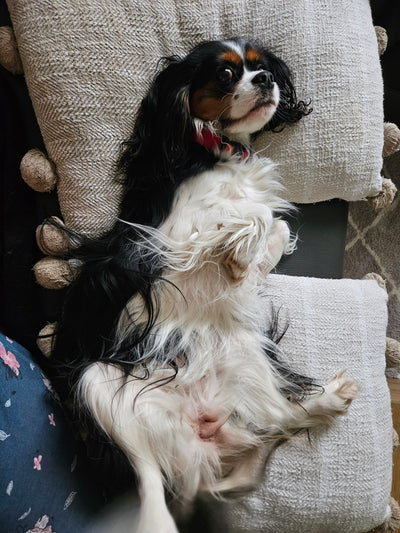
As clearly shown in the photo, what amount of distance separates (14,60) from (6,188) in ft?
1.25

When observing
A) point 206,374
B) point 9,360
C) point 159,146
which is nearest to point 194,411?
point 206,374

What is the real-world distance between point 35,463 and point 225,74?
3.73ft

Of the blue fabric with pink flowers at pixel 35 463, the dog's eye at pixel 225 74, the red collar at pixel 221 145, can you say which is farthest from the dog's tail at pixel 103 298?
the dog's eye at pixel 225 74

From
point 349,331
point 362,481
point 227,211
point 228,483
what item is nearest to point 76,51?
point 227,211

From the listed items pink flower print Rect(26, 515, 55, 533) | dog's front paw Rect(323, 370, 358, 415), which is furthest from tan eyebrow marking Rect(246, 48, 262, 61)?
pink flower print Rect(26, 515, 55, 533)

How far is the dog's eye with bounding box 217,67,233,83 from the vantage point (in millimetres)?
1265

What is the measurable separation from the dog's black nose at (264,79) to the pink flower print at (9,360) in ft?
3.27

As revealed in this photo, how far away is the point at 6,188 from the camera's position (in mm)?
1476

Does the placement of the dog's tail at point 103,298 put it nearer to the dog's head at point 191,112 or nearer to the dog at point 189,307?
the dog at point 189,307

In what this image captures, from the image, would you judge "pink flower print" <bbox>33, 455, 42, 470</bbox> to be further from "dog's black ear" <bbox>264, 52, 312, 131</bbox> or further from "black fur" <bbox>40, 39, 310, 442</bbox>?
"dog's black ear" <bbox>264, 52, 312, 131</bbox>

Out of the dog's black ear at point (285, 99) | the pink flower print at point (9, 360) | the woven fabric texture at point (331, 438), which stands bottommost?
the woven fabric texture at point (331, 438)

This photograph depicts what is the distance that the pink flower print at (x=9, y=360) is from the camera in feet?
4.07

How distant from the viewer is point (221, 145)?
1.37 metres

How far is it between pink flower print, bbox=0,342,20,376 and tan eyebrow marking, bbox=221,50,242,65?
996 millimetres
